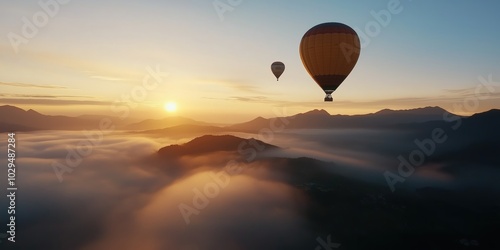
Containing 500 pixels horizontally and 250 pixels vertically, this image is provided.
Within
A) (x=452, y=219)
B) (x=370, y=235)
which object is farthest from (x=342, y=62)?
(x=452, y=219)

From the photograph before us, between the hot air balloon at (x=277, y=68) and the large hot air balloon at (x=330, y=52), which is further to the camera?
the hot air balloon at (x=277, y=68)

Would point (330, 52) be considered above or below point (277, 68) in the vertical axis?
below

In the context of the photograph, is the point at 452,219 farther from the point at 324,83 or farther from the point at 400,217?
the point at 324,83

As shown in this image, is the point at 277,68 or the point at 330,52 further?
the point at 277,68

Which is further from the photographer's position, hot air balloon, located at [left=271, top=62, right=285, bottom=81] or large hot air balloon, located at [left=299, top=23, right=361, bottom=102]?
hot air balloon, located at [left=271, top=62, right=285, bottom=81]
